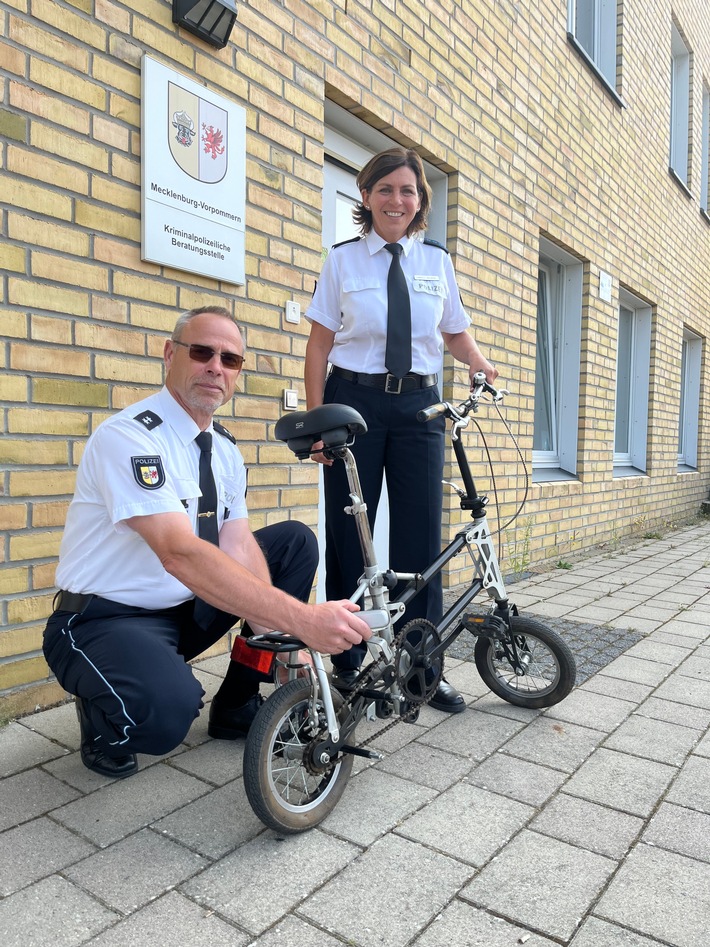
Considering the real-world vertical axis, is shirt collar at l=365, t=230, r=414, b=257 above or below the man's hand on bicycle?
above

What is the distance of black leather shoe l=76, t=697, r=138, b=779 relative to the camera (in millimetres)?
2152

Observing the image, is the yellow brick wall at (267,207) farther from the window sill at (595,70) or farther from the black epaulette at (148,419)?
the black epaulette at (148,419)

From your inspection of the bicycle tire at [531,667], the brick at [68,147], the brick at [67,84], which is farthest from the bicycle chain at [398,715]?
the brick at [67,84]

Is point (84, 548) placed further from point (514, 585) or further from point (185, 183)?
point (514, 585)

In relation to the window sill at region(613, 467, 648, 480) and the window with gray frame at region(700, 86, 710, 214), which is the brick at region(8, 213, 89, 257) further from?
the window with gray frame at region(700, 86, 710, 214)

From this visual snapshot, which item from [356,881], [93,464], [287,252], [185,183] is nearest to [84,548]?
[93,464]

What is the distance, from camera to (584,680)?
10.5 feet

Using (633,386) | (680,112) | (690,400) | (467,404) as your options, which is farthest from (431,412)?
(690,400)

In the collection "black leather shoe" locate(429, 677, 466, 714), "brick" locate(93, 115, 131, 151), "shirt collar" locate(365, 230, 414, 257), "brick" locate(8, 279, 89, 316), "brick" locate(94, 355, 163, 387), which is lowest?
"black leather shoe" locate(429, 677, 466, 714)

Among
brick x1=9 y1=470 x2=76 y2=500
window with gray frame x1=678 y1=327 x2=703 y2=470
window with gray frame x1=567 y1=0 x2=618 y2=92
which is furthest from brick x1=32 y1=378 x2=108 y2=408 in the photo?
window with gray frame x1=678 y1=327 x2=703 y2=470

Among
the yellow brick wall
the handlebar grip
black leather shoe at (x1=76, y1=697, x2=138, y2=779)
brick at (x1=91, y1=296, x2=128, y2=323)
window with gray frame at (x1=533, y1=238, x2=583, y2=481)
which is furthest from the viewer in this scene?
window with gray frame at (x1=533, y1=238, x2=583, y2=481)

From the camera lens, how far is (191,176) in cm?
306

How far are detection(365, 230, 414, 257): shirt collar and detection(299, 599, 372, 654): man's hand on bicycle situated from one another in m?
1.58

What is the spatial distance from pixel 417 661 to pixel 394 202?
5.33ft
